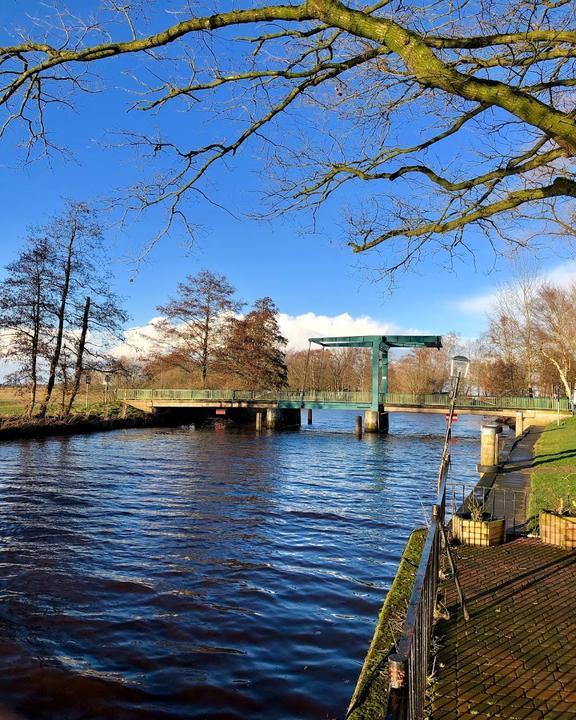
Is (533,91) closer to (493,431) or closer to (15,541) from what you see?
(15,541)

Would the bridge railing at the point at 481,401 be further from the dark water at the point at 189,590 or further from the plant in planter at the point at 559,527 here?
the plant in planter at the point at 559,527

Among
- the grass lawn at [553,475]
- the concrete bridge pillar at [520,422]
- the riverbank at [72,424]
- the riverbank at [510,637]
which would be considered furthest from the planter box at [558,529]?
the concrete bridge pillar at [520,422]

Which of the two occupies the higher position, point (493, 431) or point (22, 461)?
point (493, 431)

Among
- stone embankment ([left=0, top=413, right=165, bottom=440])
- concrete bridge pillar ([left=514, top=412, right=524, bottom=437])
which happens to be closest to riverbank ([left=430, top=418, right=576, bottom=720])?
stone embankment ([left=0, top=413, right=165, bottom=440])

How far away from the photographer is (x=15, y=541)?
10250mm

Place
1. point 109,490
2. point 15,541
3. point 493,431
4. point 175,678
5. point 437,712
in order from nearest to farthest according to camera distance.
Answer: point 437,712, point 175,678, point 15,541, point 109,490, point 493,431

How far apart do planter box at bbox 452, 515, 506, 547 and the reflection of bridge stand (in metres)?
33.6

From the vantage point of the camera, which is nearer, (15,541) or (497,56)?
(497,56)

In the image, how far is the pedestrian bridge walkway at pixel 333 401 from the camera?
4068cm

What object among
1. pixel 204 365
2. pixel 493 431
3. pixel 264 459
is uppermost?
pixel 204 365

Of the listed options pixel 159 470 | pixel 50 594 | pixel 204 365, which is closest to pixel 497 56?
pixel 50 594

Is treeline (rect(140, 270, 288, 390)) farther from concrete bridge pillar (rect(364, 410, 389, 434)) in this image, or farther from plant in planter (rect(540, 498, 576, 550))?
plant in planter (rect(540, 498, 576, 550))

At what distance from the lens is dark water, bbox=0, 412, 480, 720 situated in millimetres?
5426

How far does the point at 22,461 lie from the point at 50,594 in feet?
48.9
